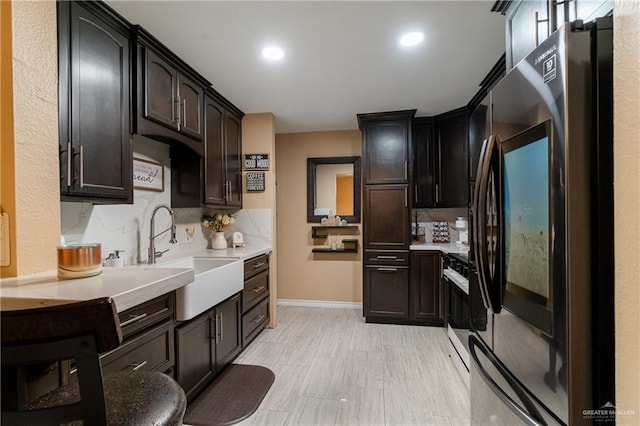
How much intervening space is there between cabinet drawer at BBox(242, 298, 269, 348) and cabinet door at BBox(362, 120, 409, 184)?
181 cm

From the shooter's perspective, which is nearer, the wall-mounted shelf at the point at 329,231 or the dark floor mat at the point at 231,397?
the dark floor mat at the point at 231,397

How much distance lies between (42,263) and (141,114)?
3.62 ft

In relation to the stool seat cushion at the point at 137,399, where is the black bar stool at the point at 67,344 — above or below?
above

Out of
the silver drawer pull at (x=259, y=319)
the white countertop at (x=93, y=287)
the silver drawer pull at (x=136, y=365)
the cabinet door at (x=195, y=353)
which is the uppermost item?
the white countertop at (x=93, y=287)

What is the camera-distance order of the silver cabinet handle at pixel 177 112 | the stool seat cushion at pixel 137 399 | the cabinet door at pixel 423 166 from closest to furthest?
the stool seat cushion at pixel 137 399 → the silver cabinet handle at pixel 177 112 → the cabinet door at pixel 423 166

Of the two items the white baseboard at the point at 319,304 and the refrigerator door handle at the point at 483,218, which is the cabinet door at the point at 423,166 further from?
the refrigerator door handle at the point at 483,218

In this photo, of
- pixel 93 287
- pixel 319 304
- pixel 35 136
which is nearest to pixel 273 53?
pixel 35 136

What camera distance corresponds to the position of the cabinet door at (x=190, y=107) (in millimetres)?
2219

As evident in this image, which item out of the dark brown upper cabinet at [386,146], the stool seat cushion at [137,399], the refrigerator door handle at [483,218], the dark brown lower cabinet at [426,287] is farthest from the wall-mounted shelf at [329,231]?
the stool seat cushion at [137,399]

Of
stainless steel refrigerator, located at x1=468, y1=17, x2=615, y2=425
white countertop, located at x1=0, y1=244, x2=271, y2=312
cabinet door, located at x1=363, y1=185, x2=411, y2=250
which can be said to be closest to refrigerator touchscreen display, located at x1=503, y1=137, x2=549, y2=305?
stainless steel refrigerator, located at x1=468, y1=17, x2=615, y2=425

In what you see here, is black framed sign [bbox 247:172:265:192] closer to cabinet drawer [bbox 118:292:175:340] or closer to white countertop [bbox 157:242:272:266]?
white countertop [bbox 157:242:272:266]

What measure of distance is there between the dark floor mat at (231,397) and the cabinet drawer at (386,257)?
5.28ft

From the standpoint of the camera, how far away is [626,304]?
0.60 meters

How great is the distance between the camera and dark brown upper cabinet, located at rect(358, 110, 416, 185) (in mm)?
3268
